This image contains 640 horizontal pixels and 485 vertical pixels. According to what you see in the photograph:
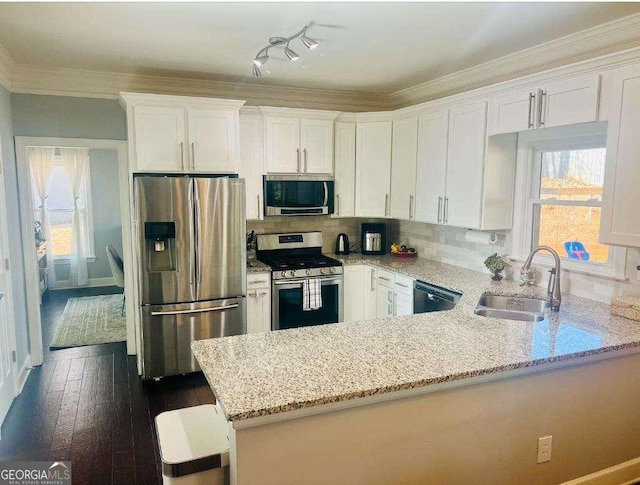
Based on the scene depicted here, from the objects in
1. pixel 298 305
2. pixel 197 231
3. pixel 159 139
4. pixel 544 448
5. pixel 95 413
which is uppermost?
pixel 159 139

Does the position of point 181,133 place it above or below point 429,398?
above

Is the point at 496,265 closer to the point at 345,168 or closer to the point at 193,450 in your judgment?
the point at 345,168

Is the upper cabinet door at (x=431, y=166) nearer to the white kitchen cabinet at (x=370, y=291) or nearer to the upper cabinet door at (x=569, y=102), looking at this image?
the white kitchen cabinet at (x=370, y=291)

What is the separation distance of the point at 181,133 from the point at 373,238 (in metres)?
2.11

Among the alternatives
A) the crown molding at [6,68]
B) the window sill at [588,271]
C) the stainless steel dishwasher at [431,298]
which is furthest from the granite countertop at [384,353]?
the crown molding at [6,68]

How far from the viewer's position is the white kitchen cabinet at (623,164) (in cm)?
229

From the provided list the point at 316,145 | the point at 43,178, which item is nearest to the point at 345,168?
the point at 316,145

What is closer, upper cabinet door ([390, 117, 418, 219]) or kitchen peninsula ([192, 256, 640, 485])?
kitchen peninsula ([192, 256, 640, 485])

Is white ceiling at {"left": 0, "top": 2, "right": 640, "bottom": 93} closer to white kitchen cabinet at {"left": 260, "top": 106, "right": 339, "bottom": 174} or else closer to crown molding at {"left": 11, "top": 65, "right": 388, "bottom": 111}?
crown molding at {"left": 11, "top": 65, "right": 388, "bottom": 111}

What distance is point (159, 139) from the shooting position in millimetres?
3648

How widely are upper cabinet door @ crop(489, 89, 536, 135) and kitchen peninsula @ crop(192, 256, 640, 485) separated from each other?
1279 mm

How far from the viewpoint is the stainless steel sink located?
9.67 feet

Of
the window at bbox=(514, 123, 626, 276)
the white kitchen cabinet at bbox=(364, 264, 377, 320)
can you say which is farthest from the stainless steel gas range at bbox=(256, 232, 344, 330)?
the window at bbox=(514, 123, 626, 276)

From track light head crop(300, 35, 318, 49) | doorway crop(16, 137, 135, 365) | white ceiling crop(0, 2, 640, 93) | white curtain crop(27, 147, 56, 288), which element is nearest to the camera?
white ceiling crop(0, 2, 640, 93)
